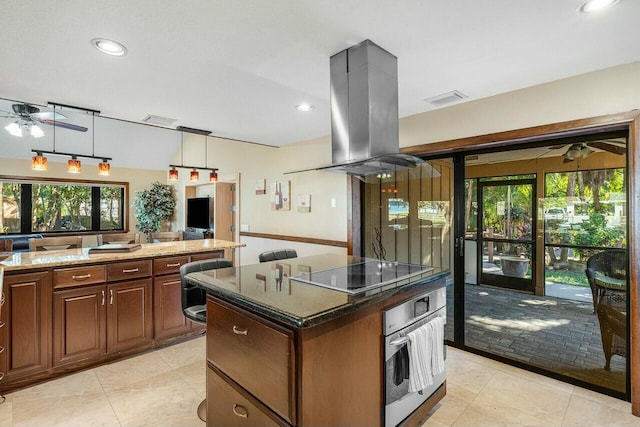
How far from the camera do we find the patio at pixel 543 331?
254cm

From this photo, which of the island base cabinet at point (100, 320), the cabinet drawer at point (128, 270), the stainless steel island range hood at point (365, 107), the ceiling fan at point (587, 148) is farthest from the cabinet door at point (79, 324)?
the ceiling fan at point (587, 148)

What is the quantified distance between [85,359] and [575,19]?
4058mm

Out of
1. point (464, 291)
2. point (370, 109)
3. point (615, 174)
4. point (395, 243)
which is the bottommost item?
point (464, 291)

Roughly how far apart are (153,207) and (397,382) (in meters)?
7.88

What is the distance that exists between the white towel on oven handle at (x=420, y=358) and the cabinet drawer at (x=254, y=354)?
78 centimetres

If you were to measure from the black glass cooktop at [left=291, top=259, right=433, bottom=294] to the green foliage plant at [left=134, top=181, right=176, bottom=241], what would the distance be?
23.5 feet

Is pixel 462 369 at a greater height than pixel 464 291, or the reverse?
pixel 464 291

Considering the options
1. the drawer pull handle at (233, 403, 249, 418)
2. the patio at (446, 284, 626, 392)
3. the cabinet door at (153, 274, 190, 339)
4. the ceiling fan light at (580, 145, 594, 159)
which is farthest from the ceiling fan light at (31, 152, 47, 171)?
the ceiling fan light at (580, 145, 594, 159)

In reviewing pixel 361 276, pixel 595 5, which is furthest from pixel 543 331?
pixel 595 5

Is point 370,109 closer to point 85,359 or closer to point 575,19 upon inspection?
point 575,19

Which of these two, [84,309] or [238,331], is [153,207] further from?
[238,331]

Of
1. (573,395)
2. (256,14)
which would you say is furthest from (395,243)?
(256,14)

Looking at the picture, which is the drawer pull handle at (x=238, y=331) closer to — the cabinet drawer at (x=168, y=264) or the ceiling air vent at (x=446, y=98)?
the cabinet drawer at (x=168, y=264)

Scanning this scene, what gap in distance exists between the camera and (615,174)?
238cm
